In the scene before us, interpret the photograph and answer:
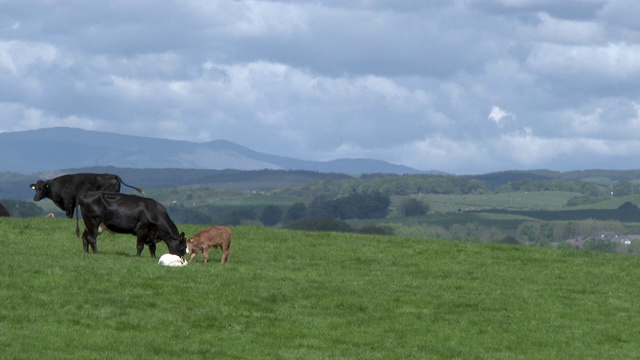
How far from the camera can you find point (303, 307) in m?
23.6

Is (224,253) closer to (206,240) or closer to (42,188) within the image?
(206,240)

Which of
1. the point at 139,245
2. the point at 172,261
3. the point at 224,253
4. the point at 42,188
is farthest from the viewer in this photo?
the point at 42,188

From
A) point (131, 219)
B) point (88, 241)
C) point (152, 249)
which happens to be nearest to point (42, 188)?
point (88, 241)

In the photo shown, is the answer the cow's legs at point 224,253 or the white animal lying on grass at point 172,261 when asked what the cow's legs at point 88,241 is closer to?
the white animal lying on grass at point 172,261

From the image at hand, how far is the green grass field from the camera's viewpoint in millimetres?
19938

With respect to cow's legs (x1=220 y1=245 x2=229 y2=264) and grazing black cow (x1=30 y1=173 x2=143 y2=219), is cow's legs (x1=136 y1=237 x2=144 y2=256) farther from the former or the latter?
grazing black cow (x1=30 y1=173 x2=143 y2=219)

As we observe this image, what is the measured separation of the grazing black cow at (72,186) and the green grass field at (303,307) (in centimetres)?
952

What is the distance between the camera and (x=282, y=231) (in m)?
40.5

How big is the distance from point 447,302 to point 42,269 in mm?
9401

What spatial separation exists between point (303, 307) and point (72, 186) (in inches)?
870

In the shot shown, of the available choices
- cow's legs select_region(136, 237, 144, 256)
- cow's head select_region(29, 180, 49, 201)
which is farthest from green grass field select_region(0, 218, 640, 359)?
cow's head select_region(29, 180, 49, 201)

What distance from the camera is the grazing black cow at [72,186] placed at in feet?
142

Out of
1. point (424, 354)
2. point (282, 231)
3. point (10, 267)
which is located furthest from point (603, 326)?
point (282, 231)

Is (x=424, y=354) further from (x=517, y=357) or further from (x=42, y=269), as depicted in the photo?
(x=42, y=269)
